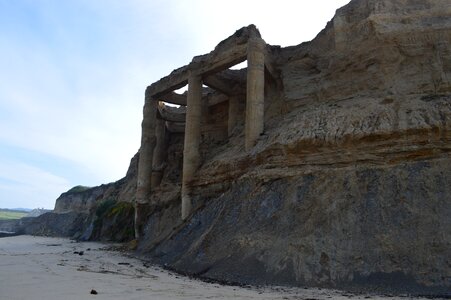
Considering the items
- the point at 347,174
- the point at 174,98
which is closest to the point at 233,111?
the point at 174,98

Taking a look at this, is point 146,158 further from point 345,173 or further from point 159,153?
point 345,173

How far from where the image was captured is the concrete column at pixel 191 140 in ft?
85.5

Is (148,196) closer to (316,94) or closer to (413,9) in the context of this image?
(316,94)

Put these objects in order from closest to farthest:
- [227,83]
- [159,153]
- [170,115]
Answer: [227,83] < [170,115] < [159,153]

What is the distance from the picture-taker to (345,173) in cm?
1642

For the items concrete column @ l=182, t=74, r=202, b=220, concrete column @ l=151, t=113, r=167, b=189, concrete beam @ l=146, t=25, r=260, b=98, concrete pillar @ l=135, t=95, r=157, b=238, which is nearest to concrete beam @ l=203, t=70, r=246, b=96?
concrete beam @ l=146, t=25, r=260, b=98

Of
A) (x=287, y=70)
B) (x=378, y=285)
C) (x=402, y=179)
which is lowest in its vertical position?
(x=378, y=285)

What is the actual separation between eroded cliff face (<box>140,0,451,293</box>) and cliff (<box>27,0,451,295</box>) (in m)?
0.05

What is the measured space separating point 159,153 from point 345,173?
23.8 m

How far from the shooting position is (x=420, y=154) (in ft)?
51.8

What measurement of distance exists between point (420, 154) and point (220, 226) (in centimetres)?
849

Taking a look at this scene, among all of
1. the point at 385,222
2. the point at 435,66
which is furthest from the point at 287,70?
the point at 385,222

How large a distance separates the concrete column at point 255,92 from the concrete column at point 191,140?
5.23m

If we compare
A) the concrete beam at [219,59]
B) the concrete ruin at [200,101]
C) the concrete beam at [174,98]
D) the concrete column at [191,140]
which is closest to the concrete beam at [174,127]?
the concrete ruin at [200,101]
